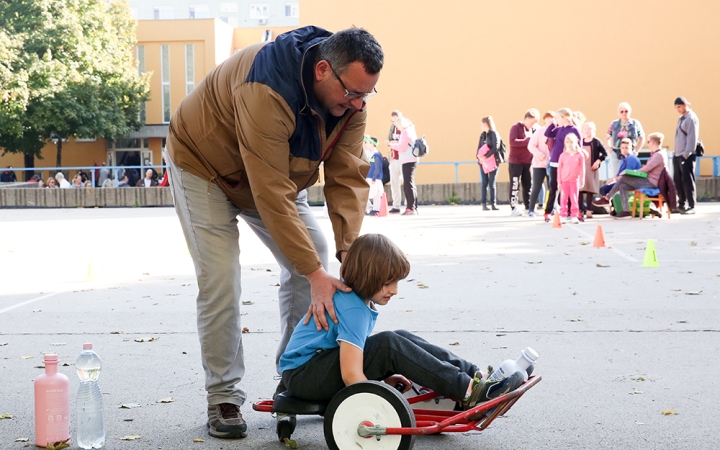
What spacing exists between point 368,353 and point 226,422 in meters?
0.73

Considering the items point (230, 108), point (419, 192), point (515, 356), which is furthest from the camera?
point (419, 192)

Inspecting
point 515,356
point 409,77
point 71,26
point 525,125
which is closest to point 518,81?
point 409,77

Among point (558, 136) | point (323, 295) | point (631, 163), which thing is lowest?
point (323, 295)

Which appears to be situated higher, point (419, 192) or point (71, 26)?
point (71, 26)

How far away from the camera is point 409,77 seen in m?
33.4

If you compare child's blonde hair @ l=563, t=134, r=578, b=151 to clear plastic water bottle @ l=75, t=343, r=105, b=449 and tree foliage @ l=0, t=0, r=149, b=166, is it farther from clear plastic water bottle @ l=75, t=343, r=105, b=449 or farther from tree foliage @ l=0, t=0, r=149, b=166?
tree foliage @ l=0, t=0, r=149, b=166

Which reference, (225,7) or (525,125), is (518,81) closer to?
(525,125)

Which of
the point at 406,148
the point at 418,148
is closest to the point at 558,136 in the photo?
the point at 418,148

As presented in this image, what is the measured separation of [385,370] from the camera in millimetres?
3729

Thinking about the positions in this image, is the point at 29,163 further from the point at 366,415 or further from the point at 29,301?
the point at 366,415

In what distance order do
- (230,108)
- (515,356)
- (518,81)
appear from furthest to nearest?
1. (518,81)
2. (515,356)
3. (230,108)

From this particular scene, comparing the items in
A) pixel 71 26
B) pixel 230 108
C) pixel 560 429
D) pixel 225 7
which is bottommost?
pixel 560 429

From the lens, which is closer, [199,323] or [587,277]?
[199,323]

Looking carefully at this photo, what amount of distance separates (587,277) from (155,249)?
602 centimetres
